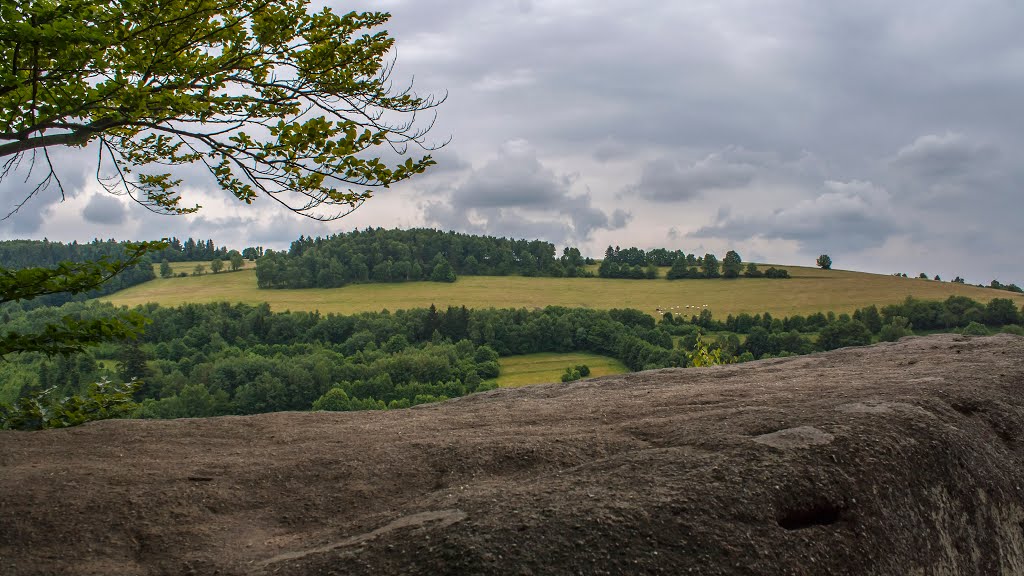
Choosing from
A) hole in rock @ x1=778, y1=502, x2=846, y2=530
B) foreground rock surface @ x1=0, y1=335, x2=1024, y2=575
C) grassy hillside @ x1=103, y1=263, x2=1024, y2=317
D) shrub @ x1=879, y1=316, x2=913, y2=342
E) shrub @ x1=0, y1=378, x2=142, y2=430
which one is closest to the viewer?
foreground rock surface @ x1=0, y1=335, x2=1024, y2=575

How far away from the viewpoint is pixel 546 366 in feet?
269

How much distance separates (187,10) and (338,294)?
11432 cm

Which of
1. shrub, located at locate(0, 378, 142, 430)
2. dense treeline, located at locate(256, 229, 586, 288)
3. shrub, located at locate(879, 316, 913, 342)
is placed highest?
dense treeline, located at locate(256, 229, 586, 288)

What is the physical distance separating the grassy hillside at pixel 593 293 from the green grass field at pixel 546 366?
1949 centimetres

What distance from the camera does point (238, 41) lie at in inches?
423

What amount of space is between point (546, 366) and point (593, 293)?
3520cm

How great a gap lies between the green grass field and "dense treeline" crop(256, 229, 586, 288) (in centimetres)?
4854

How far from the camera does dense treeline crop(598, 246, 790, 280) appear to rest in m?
120

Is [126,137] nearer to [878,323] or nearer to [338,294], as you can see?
[878,323]

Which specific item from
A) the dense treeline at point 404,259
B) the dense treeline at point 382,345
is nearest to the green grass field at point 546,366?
the dense treeline at point 382,345

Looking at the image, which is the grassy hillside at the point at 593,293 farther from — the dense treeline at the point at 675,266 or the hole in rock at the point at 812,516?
the hole in rock at the point at 812,516

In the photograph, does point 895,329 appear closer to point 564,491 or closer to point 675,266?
point 675,266

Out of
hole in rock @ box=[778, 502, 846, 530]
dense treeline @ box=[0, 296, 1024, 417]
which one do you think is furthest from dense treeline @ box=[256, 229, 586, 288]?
hole in rock @ box=[778, 502, 846, 530]

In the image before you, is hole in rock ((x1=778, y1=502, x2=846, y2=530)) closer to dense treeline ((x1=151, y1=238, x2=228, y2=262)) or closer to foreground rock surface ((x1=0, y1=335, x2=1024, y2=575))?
Answer: foreground rock surface ((x1=0, y1=335, x2=1024, y2=575))
